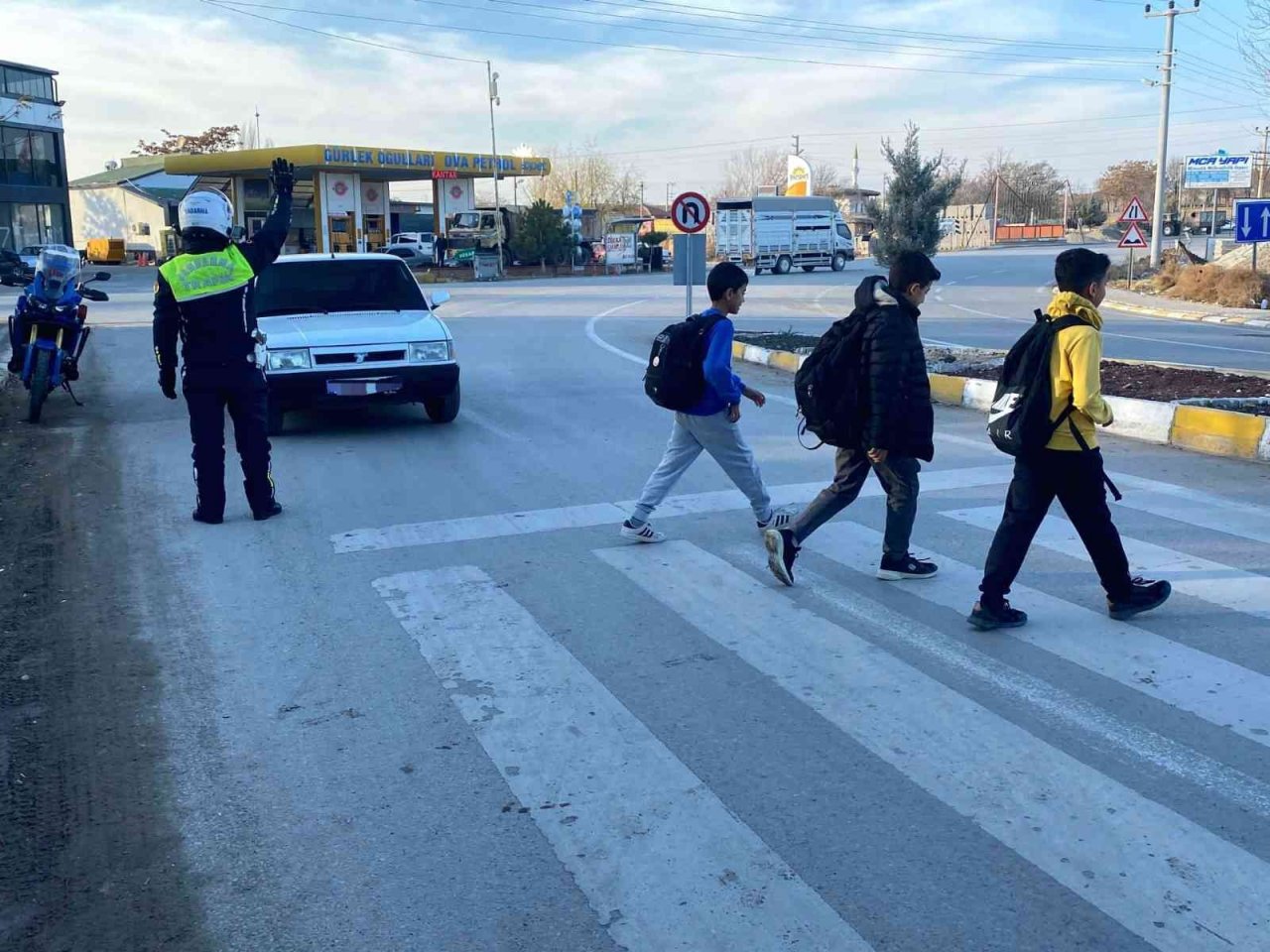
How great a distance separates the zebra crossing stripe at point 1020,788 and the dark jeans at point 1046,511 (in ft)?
2.36

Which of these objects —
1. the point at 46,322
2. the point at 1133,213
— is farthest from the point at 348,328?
the point at 1133,213

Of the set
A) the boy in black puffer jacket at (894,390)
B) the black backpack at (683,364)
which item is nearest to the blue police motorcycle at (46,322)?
the black backpack at (683,364)

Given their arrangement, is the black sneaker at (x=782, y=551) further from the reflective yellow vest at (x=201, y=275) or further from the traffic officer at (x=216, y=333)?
the reflective yellow vest at (x=201, y=275)

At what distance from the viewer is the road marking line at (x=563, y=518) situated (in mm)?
7195

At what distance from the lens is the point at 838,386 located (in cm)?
588

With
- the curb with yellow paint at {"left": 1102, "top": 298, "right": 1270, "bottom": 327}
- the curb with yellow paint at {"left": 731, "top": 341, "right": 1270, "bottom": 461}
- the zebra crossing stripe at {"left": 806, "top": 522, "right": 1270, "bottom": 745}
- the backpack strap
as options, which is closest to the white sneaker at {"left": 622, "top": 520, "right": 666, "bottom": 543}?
the zebra crossing stripe at {"left": 806, "top": 522, "right": 1270, "bottom": 745}

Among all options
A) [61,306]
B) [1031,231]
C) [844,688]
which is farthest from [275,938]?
[1031,231]

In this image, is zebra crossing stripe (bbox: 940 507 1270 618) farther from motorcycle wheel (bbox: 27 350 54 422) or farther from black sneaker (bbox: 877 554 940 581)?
motorcycle wheel (bbox: 27 350 54 422)

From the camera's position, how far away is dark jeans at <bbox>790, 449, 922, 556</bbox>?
6023 mm

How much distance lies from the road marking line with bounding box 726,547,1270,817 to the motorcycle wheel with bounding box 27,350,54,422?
828 cm

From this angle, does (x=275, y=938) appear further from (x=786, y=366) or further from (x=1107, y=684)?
(x=786, y=366)

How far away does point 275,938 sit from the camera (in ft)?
10.4

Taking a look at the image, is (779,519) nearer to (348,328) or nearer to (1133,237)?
(348,328)

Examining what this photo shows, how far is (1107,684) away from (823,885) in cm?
197
